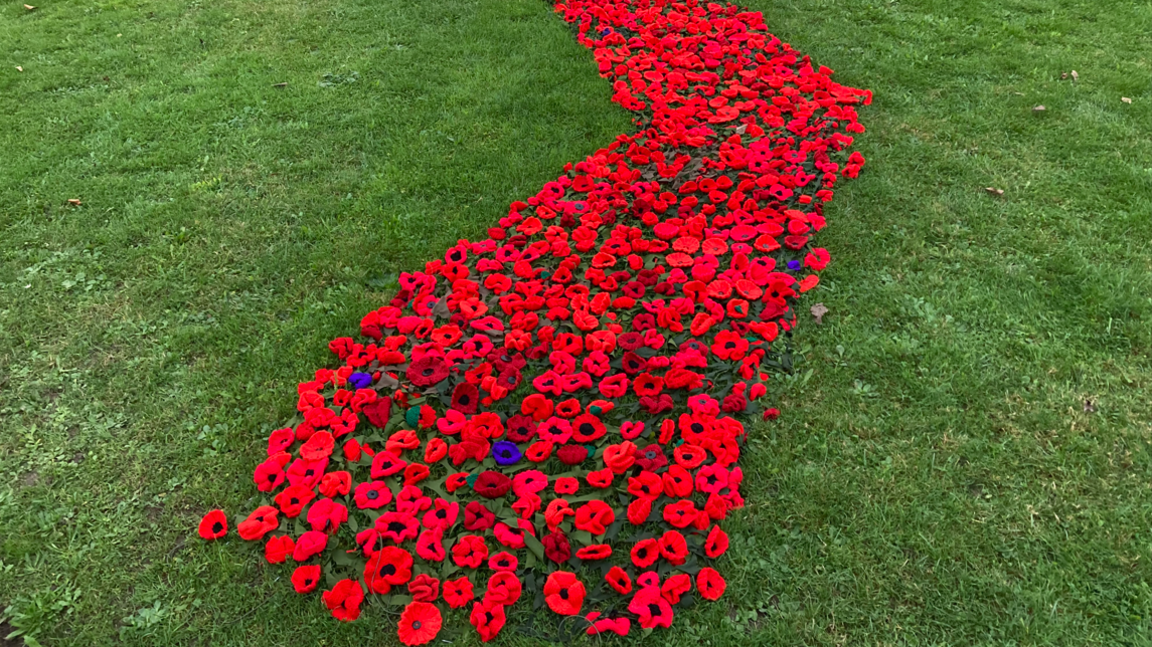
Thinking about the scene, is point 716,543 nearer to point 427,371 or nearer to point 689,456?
point 689,456

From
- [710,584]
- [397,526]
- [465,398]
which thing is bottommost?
[710,584]

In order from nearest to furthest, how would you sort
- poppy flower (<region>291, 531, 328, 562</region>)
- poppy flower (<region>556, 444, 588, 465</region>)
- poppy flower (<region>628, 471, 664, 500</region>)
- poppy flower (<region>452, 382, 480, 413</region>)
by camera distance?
1. poppy flower (<region>291, 531, 328, 562</region>)
2. poppy flower (<region>628, 471, 664, 500</region>)
3. poppy flower (<region>556, 444, 588, 465</region>)
4. poppy flower (<region>452, 382, 480, 413</region>)

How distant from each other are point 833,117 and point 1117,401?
2.49 metres

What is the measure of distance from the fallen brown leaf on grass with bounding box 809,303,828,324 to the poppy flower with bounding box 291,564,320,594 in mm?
2427

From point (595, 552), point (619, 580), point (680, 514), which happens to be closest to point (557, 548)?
point (595, 552)

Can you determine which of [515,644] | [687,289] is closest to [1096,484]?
[687,289]

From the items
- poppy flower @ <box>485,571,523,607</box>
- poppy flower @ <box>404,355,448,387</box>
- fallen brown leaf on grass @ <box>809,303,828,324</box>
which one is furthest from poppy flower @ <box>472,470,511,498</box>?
fallen brown leaf on grass @ <box>809,303,828,324</box>

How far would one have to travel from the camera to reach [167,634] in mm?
2314

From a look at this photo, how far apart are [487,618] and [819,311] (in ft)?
6.79

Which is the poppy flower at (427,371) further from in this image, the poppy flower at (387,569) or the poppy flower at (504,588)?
the poppy flower at (504,588)

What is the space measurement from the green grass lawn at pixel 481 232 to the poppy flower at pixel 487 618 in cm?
9

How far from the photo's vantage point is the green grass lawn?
7.84 ft

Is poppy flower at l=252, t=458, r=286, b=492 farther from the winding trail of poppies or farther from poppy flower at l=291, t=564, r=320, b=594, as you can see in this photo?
poppy flower at l=291, t=564, r=320, b=594

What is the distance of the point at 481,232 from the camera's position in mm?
3904
